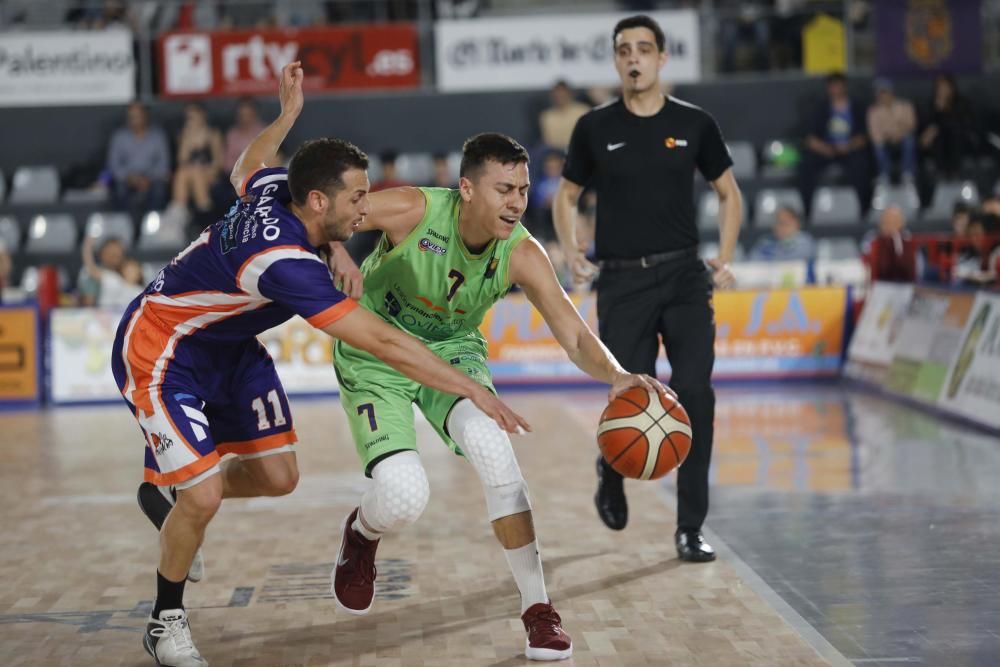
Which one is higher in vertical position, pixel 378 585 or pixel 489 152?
pixel 489 152

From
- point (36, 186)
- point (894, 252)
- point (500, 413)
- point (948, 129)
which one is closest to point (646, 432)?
point (500, 413)

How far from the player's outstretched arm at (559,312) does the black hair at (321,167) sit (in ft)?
2.48

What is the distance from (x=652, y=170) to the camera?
692 cm

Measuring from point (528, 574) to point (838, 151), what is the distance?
13.8 m

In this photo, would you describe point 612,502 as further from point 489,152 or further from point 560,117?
point 560,117

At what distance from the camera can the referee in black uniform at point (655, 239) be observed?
6766 millimetres

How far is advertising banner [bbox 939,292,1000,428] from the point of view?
1080cm

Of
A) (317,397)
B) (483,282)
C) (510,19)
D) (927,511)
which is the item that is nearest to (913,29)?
(510,19)

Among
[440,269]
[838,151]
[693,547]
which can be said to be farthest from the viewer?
[838,151]

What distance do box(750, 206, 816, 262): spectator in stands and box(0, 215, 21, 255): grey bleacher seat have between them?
8996 millimetres

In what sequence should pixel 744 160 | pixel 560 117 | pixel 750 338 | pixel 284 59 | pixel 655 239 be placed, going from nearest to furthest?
pixel 655 239
pixel 750 338
pixel 560 117
pixel 284 59
pixel 744 160

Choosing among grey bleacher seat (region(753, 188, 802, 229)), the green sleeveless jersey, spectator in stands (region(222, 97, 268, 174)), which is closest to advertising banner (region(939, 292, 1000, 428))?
grey bleacher seat (region(753, 188, 802, 229))

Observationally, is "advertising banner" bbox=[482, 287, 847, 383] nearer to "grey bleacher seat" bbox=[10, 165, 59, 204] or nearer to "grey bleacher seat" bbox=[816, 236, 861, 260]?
"grey bleacher seat" bbox=[816, 236, 861, 260]

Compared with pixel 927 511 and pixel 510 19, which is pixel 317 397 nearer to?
pixel 510 19
